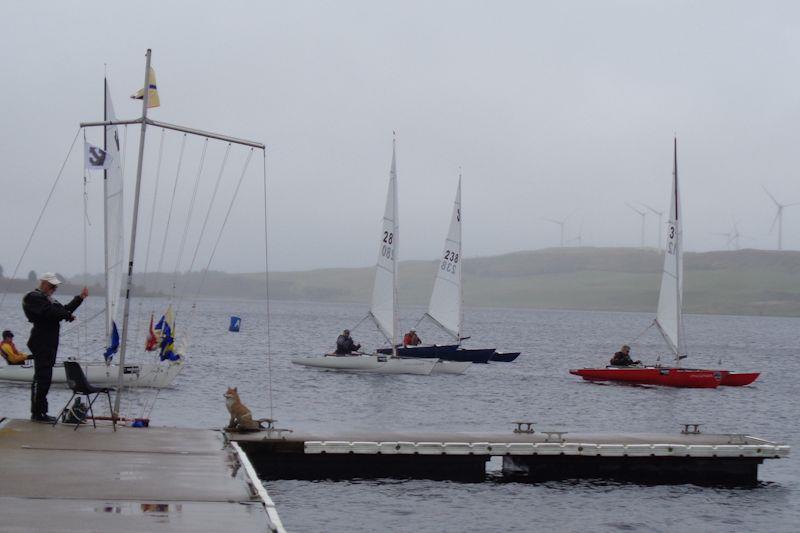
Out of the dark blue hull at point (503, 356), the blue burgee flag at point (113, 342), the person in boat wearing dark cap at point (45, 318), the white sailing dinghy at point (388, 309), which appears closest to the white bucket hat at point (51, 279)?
the person in boat wearing dark cap at point (45, 318)

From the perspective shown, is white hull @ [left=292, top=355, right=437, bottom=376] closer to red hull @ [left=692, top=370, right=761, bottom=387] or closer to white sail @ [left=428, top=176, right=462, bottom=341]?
white sail @ [left=428, top=176, right=462, bottom=341]

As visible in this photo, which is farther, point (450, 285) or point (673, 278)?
point (450, 285)

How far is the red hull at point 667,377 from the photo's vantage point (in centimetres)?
5050

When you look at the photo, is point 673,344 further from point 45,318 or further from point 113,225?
point 45,318

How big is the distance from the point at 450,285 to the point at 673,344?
39.0 ft

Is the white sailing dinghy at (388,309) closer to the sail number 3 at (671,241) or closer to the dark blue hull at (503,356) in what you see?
the dark blue hull at (503,356)

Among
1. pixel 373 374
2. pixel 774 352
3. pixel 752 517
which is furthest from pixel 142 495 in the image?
pixel 774 352

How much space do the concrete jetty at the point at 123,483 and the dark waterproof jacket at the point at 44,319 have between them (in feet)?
4.34

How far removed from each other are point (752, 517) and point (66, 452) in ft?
42.8

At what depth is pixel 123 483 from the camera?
48.1ft

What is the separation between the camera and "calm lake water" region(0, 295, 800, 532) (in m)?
20.8

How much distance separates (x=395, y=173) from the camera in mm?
53594

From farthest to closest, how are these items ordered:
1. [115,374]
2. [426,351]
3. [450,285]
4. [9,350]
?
[450,285] → [426,351] → [115,374] → [9,350]

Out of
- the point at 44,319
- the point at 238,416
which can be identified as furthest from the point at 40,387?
the point at 238,416
